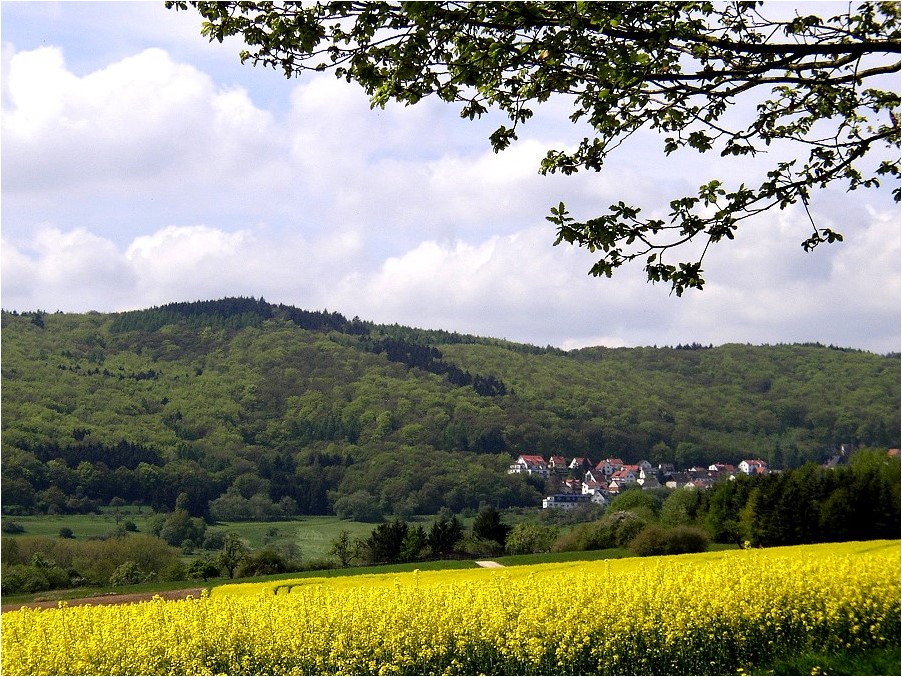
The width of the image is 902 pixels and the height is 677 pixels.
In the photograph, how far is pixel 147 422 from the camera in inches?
6083

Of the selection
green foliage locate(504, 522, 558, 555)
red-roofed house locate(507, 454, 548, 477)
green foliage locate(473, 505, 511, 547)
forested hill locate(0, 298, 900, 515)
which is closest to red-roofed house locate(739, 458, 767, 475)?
forested hill locate(0, 298, 900, 515)

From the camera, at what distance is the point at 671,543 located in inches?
1711

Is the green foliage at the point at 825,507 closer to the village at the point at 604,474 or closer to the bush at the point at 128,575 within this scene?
the bush at the point at 128,575

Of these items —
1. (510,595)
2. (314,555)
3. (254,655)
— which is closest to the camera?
(254,655)

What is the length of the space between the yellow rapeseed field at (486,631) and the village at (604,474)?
364 feet

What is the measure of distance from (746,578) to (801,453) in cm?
13302

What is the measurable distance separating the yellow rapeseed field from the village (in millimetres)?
110865

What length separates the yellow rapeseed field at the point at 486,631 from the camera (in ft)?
41.1

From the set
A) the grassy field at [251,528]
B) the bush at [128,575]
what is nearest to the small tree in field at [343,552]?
the bush at [128,575]

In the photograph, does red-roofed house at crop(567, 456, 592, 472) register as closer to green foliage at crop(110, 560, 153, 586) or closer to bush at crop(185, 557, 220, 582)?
green foliage at crop(110, 560, 153, 586)

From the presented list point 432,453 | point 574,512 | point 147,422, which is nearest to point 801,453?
point 574,512

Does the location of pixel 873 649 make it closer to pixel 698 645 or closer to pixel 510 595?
pixel 698 645

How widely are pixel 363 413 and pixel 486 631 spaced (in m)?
141

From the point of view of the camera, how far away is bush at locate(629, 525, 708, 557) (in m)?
43.1
